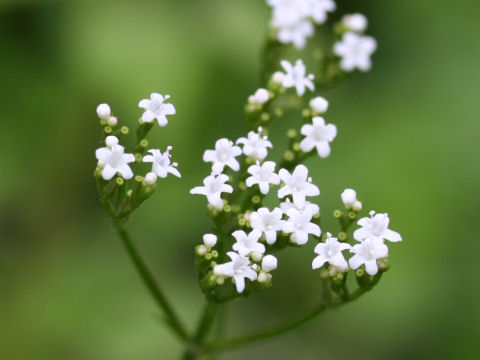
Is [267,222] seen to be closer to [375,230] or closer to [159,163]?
[375,230]

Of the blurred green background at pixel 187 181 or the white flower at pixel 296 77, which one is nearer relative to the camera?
the white flower at pixel 296 77

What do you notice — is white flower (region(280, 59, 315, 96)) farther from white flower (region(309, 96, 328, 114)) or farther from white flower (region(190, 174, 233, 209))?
white flower (region(190, 174, 233, 209))

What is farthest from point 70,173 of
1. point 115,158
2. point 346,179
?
point 115,158

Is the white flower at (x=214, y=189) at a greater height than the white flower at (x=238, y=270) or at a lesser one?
greater

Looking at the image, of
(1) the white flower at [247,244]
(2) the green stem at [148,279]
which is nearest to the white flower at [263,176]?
(1) the white flower at [247,244]

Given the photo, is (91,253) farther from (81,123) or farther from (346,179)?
(346,179)

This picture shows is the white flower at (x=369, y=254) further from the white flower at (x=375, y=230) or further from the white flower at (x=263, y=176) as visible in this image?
the white flower at (x=263, y=176)
